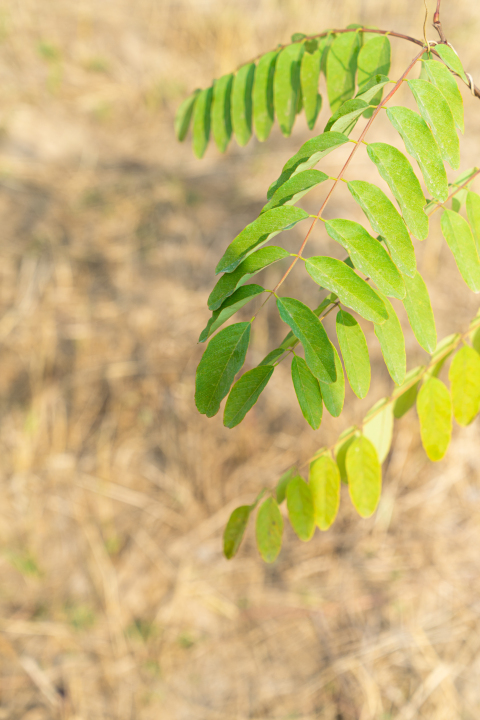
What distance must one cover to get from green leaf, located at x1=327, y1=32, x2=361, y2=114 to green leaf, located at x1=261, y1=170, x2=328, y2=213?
0.41m

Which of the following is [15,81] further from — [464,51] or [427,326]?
[427,326]

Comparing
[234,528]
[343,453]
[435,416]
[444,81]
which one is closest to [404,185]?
[444,81]

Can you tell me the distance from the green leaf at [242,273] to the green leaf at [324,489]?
1.23ft

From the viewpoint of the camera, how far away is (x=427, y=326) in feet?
2.64

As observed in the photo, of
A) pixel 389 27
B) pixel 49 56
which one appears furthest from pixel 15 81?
pixel 389 27

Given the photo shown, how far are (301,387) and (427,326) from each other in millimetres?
244

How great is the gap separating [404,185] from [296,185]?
0.48 feet

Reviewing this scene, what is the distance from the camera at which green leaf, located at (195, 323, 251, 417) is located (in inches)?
26.9

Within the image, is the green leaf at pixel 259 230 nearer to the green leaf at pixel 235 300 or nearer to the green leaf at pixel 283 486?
the green leaf at pixel 235 300

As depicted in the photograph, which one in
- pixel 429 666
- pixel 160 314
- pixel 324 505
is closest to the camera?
pixel 324 505

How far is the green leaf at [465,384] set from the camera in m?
0.89

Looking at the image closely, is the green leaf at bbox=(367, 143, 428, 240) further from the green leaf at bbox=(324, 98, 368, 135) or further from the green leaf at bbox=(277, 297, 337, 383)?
the green leaf at bbox=(277, 297, 337, 383)

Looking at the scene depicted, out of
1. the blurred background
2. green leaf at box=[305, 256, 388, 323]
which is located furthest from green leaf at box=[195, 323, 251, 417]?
the blurred background

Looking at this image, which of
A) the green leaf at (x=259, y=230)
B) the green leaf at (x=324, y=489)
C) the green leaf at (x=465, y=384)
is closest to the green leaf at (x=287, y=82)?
the green leaf at (x=259, y=230)
